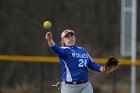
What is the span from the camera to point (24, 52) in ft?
46.6

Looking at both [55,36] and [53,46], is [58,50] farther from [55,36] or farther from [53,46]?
[55,36]

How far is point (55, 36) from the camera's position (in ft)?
44.2

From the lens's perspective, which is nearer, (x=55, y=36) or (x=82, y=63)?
(x=82, y=63)

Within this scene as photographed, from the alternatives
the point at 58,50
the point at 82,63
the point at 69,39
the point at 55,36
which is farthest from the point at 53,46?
the point at 55,36

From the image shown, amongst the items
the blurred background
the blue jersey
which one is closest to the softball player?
the blue jersey

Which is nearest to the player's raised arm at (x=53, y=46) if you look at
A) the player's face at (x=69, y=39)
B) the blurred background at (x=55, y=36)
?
the player's face at (x=69, y=39)

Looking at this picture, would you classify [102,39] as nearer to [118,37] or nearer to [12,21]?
[118,37]

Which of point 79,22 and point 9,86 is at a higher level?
point 79,22

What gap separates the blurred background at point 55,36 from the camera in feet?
45.0

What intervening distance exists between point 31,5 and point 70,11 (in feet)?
2.94

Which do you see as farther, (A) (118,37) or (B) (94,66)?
(A) (118,37)

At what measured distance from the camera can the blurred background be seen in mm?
13711

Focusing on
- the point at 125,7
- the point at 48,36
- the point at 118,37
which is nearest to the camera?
the point at 48,36

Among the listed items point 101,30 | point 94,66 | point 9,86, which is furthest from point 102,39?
point 94,66
